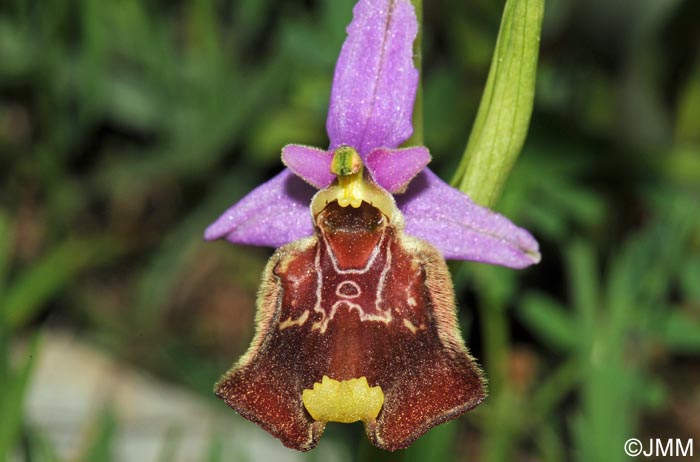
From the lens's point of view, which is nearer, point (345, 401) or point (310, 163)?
point (345, 401)

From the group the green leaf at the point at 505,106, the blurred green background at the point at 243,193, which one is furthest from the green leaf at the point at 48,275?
the green leaf at the point at 505,106

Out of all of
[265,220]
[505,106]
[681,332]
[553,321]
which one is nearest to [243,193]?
[553,321]

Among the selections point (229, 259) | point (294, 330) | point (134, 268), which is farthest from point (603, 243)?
point (294, 330)

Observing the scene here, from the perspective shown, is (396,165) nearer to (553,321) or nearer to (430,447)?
(430,447)

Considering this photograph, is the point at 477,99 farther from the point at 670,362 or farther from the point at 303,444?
the point at 303,444

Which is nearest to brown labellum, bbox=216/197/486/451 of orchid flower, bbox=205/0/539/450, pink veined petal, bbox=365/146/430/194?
orchid flower, bbox=205/0/539/450

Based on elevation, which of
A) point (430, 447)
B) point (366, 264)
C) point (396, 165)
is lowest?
point (430, 447)

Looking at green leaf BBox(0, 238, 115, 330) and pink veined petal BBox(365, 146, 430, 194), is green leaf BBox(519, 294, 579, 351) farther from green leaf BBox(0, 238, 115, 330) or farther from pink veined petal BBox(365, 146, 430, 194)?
green leaf BBox(0, 238, 115, 330)

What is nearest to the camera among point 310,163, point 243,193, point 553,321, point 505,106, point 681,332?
point 505,106
